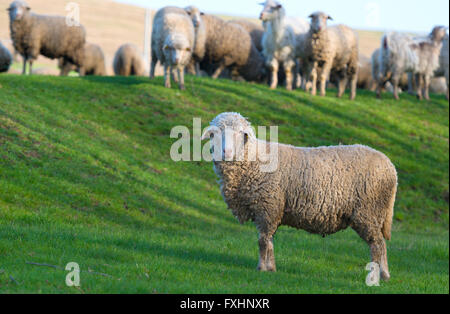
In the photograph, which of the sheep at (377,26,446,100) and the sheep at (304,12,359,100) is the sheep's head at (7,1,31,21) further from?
the sheep at (377,26,446,100)

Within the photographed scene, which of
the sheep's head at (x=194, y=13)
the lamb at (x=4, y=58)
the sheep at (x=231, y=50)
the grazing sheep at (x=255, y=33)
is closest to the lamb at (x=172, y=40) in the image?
the sheep's head at (x=194, y=13)

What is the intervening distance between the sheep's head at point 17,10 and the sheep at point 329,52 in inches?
396

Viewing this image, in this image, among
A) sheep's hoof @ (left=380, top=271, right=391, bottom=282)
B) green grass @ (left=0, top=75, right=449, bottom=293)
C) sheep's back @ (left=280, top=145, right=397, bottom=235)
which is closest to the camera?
green grass @ (left=0, top=75, right=449, bottom=293)

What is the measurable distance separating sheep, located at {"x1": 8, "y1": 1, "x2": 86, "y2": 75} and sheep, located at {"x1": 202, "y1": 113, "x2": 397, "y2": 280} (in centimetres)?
→ 1648

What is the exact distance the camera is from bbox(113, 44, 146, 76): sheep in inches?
1217

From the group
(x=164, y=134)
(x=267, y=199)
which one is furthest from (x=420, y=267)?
(x=164, y=134)

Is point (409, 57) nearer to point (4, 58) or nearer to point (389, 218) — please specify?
point (4, 58)

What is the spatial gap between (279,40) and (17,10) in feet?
30.5

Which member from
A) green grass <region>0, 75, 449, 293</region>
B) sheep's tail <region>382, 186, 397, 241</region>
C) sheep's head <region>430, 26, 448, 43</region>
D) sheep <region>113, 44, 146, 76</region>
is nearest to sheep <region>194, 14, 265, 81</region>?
green grass <region>0, 75, 449, 293</region>

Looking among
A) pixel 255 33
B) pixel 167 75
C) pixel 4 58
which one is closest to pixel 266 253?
pixel 167 75

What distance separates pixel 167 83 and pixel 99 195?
7.99m

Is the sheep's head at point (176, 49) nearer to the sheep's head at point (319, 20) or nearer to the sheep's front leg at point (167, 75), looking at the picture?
the sheep's front leg at point (167, 75)

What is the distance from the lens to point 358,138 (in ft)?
62.0

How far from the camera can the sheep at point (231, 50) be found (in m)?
23.8
